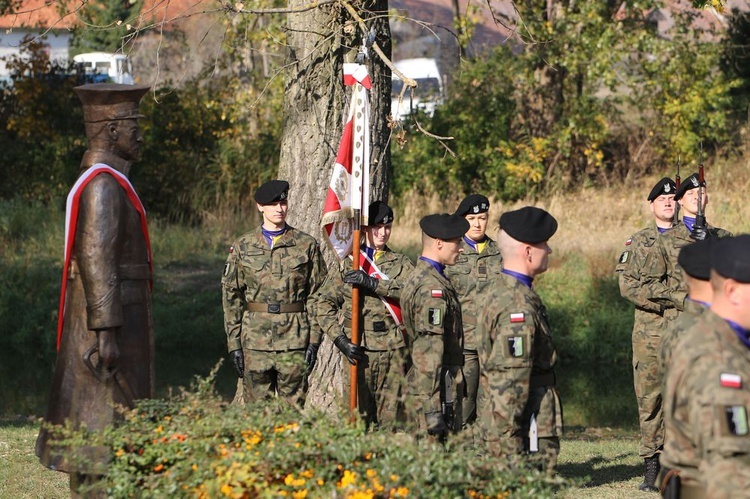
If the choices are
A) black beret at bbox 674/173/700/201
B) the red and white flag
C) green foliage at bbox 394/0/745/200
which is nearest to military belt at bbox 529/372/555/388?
the red and white flag

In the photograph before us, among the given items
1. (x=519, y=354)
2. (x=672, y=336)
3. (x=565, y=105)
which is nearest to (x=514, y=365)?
(x=519, y=354)

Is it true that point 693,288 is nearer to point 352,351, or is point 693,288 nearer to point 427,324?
point 427,324

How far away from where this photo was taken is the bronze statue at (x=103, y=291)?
641 centimetres

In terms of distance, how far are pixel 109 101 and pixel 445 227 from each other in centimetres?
220

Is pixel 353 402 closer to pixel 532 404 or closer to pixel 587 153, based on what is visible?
pixel 532 404

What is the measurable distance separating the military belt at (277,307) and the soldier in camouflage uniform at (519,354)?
2.80 meters

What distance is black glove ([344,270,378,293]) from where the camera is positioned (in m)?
7.91

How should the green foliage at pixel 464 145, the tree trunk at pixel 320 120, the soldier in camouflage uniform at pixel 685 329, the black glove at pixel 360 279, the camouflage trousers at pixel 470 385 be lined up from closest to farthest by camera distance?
1. the soldier in camouflage uniform at pixel 685 329
2. the black glove at pixel 360 279
3. the camouflage trousers at pixel 470 385
4. the tree trunk at pixel 320 120
5. the green foliage at pixel 464 145

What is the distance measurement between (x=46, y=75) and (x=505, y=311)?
21109mm

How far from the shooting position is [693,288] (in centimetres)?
523

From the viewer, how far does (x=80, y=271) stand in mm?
6453

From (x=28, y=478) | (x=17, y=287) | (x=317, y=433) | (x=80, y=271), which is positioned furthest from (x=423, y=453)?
(x=17, y=287)

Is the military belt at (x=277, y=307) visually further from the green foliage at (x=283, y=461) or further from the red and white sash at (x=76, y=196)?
the green foliage at (x=283, y=461)

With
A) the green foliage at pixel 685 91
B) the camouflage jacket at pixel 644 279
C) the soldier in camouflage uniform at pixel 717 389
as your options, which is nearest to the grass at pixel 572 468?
the camouflage jacket at pixel 644 279
